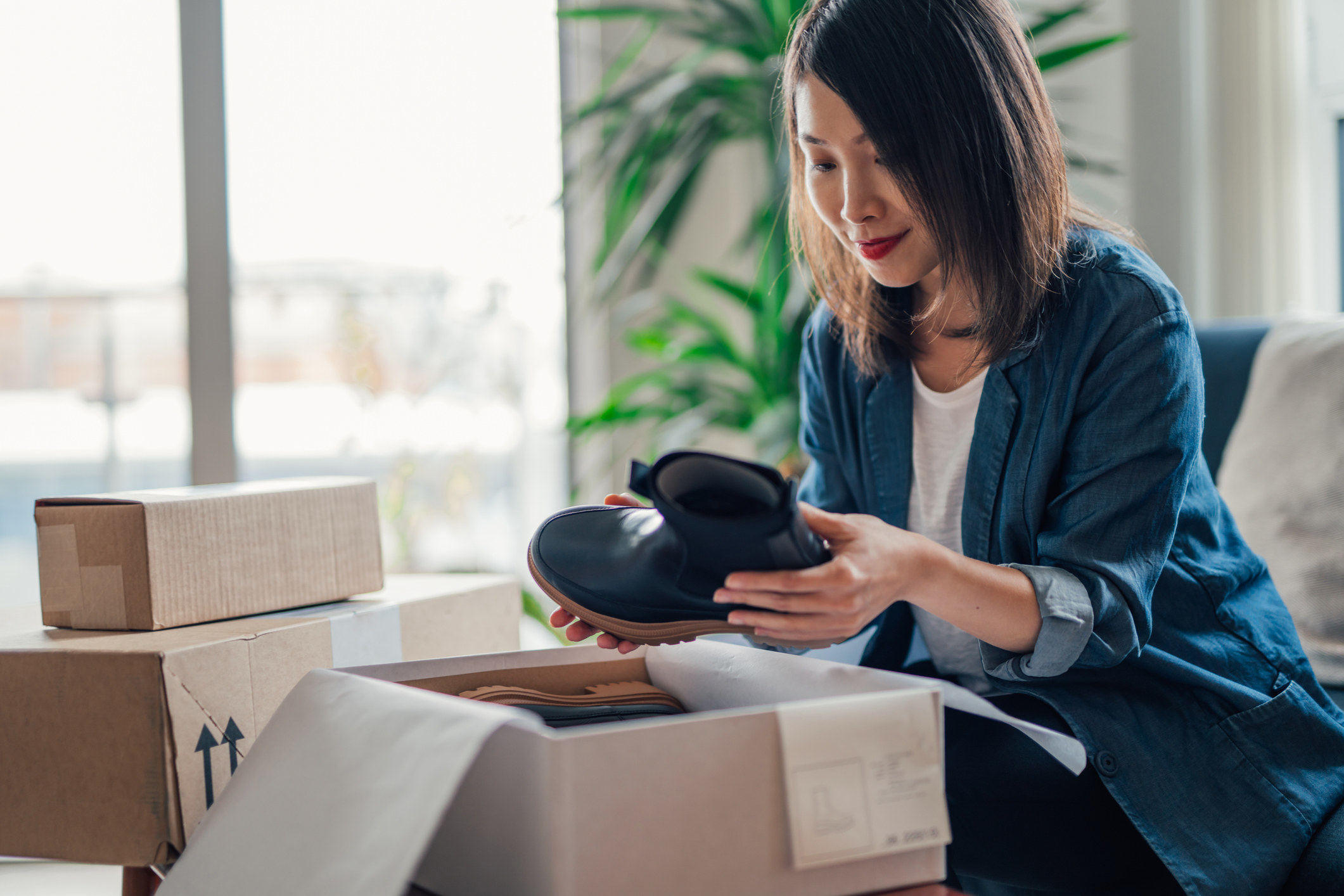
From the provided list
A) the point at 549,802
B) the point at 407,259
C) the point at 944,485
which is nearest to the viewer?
the point at 549,802

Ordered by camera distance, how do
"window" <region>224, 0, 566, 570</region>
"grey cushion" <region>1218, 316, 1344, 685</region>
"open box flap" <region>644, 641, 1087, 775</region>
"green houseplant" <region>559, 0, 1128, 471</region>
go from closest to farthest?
1. "open box flap" <region>644, 641, 1087, 775</region>
2. "grey cushion" <region>1218, 316, 1344, 685</region>
3. "green houseplant" <region>559, 0, 1128, 471</region>
4. "window" <region>224, 0, 566, 570</region>

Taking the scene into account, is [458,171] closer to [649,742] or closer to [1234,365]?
Answer: [1234,365]

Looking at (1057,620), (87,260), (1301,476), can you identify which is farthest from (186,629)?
(87,260)

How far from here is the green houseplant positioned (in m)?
1.71

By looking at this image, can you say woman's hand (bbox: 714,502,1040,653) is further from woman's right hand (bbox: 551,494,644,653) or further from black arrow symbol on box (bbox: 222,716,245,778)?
black arrow symbol on box (bbox: 222,716,245,778)

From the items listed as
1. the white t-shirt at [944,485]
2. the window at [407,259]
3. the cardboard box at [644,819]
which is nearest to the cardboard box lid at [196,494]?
the cardboard box at [644,819]

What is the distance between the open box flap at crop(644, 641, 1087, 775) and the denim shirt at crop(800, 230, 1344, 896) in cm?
13

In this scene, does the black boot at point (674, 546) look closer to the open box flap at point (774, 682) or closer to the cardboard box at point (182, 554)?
the open box flap at point (774, 682)

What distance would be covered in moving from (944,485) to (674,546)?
0.40 meters

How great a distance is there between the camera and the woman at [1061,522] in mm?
717

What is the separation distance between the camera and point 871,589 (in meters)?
0.60

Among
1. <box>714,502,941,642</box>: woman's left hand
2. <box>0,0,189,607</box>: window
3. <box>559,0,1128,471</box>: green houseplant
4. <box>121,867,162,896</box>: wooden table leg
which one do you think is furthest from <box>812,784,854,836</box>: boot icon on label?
<box>0,0,189,607</box>: window

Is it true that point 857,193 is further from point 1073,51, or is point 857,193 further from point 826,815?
point 1073,51

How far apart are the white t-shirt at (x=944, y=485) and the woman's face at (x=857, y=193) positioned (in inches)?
4.9
